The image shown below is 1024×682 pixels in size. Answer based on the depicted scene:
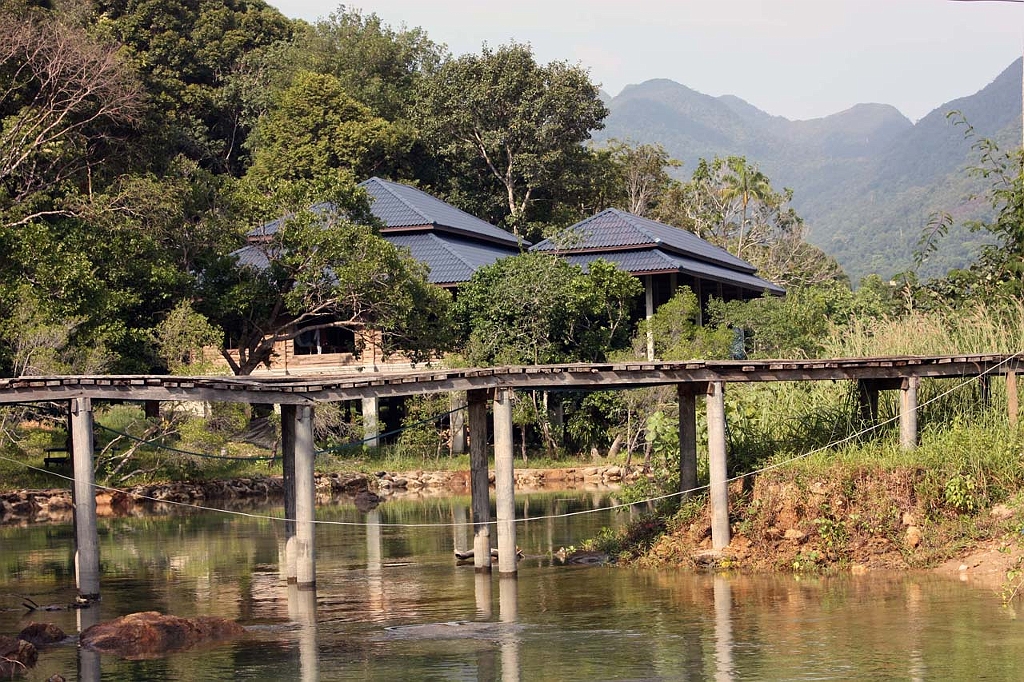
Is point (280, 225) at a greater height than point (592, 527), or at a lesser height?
greater

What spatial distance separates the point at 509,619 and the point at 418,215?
28.3m

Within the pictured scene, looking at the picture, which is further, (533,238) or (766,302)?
(533,238)

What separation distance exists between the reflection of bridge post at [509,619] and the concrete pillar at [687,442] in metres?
3.46

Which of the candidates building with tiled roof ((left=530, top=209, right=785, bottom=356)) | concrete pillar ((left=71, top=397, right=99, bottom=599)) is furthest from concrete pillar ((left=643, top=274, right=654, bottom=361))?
concrete pillar ((left=71, top=397, right=99, bottom=599))

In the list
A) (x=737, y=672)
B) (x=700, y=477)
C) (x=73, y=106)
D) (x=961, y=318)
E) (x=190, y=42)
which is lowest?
(x=737, y=672)

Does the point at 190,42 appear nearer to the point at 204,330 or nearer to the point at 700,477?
the point at 204,330

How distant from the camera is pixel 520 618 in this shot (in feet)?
59.3

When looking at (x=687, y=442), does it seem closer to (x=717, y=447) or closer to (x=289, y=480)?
(x=717, y=447)

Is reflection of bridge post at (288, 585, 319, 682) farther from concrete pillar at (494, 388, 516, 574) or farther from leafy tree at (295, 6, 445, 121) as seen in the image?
leafy tree at (295, 6, 445, 121)

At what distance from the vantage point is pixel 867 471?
20797 mm

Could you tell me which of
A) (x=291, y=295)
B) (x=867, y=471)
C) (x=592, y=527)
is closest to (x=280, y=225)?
(x=291, y=295)

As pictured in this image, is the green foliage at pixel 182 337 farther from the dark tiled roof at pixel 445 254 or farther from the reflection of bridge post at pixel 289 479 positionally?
the reflection of bridge post at pixel 289 479

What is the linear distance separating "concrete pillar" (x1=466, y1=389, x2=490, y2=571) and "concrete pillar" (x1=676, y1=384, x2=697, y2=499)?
3291 mm

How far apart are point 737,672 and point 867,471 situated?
7255mm
